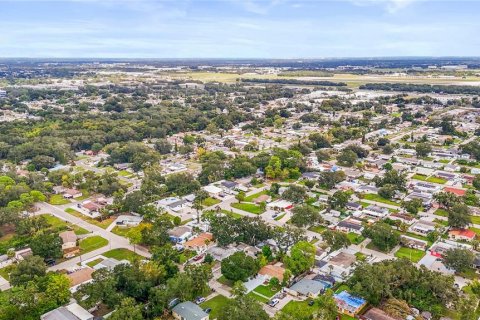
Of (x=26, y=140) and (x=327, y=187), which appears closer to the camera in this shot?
(x=327, y=187)

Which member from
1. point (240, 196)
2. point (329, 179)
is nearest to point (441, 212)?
point (329, 179)

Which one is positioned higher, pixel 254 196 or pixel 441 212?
pixel 441 212

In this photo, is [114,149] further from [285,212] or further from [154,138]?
[285,212]

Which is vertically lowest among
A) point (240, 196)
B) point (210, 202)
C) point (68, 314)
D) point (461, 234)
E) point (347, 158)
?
point (210, 202)

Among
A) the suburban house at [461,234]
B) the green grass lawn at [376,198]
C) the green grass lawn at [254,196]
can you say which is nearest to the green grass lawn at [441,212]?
the green grass lawn at [376,198]

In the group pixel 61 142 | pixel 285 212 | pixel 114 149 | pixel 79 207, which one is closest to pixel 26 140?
pixel 61 142

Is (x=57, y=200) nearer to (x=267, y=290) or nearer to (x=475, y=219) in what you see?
(x=267, y=290)
